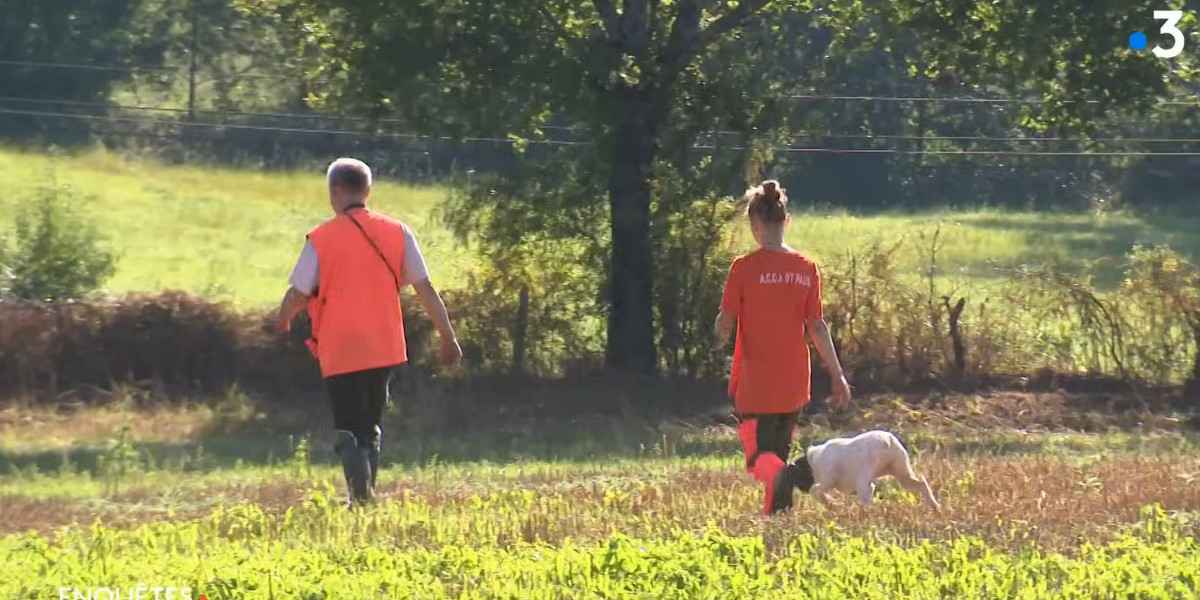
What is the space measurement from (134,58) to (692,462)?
38.7 metres

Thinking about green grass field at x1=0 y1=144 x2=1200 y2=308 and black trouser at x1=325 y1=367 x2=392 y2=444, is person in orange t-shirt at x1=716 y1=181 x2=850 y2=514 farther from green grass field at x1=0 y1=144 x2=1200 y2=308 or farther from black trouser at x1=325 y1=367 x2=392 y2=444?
green grass field at x1=0 y1=144 x2=1200 y2=308

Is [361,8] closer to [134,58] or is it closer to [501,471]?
[501,471]

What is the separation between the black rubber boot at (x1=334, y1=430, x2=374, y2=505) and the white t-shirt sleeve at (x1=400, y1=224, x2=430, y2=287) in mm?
836

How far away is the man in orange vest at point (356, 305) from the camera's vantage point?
363 inches

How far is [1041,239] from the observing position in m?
42.5

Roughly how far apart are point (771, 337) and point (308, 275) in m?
2.32

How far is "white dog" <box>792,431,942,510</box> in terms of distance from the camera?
29.1 feet

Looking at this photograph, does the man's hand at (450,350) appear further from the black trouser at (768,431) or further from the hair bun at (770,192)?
the hair bun at (770,192)

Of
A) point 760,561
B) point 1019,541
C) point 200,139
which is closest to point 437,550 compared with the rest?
point 760,561

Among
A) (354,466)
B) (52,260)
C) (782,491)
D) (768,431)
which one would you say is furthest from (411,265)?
(52,260)

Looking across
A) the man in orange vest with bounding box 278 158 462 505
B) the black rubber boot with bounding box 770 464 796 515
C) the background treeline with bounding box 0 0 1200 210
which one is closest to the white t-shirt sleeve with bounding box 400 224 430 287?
the man in orange vest with bounding box 278 158 462 505

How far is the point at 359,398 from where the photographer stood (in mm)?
9359

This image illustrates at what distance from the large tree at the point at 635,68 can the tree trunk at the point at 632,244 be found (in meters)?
0.01

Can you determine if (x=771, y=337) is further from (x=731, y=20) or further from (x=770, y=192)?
(x=731, y=20)
